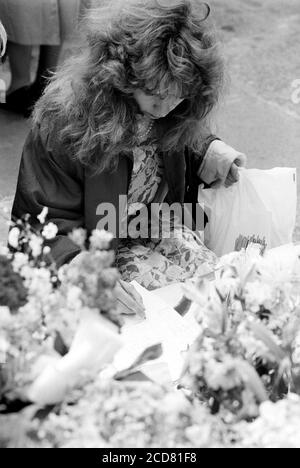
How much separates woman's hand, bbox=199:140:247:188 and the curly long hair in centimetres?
22

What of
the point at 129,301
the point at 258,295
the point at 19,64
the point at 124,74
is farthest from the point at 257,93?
the point at 258,295

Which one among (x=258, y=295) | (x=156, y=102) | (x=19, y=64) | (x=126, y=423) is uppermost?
(x=156, y=102)

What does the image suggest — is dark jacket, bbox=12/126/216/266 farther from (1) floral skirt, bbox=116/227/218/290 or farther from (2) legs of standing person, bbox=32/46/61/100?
(2) legs of standing person, bbox=32/46/61/100

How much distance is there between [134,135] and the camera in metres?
1.93

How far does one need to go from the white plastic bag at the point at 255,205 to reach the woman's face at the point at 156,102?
1.43 feet

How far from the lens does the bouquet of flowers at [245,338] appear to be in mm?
1132

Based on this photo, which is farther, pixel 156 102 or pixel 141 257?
pixel 141 257

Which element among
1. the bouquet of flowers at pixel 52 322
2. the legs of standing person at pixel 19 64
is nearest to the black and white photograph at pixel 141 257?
the bouquet of flowers at pixel 52 322

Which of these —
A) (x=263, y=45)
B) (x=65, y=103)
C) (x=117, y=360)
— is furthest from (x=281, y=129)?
(x=117, y=360)

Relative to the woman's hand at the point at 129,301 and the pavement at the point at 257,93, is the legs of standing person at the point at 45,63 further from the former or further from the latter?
the woman's hand at the point at 129,301

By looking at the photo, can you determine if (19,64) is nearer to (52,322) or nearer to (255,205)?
(255,205)

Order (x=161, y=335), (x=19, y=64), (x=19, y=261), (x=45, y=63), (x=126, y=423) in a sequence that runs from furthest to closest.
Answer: (x=45, y=63), (x=19, y=64), (x=161, y=335), (x=19, y=261), (x=126, y=423)

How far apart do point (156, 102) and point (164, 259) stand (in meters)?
0.52
